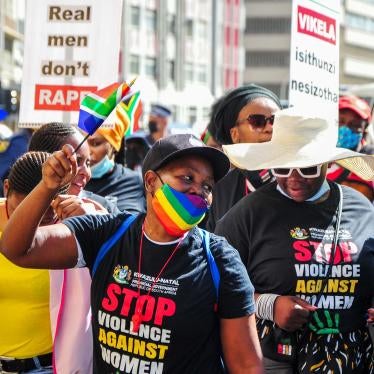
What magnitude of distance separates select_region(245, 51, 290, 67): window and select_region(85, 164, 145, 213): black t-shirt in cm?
7621

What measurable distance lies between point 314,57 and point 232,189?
114cm

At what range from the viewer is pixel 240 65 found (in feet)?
246

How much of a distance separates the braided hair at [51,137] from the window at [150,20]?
56.9 m

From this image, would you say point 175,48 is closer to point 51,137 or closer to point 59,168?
point 51,137

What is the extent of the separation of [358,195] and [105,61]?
1.93 meters

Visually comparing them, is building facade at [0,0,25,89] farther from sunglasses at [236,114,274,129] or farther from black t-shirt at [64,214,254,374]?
black t-shirt at [64,214,254,374]

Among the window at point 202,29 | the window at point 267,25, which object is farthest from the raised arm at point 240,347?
the window at point 267,25

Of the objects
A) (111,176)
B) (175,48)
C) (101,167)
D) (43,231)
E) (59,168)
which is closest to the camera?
(59,168)

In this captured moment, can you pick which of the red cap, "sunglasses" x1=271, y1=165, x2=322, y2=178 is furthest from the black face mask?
"sunglasses" x1=271, y1=165, x2=322, y2=178

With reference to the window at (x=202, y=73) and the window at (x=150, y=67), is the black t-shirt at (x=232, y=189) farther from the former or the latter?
the window at (x=202, y=73)

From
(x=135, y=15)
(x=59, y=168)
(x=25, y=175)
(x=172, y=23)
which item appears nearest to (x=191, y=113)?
(x=172, y=23)

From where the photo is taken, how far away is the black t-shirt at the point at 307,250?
4.28 m

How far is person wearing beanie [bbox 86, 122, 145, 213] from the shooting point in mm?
6245

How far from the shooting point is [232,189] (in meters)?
5.51
